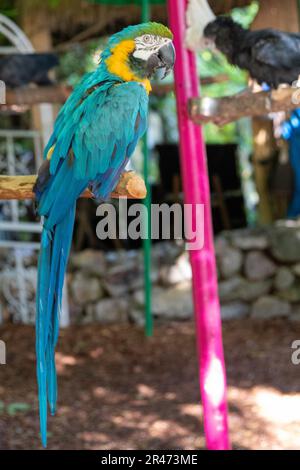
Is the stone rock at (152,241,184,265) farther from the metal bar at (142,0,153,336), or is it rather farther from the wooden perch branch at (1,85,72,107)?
the wooden perch branch at (1,85,72,107)

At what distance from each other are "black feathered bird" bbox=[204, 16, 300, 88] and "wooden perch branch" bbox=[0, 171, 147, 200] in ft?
2.22

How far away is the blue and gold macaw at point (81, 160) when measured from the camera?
3.79 ft

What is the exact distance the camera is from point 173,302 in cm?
371

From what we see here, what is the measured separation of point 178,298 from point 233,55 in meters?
2.02

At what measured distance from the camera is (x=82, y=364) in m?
3.16

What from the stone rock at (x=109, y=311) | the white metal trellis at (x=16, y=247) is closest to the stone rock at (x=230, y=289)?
the stone rock at (x=109, y=311)

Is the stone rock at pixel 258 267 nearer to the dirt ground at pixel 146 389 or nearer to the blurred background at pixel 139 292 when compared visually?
the blurred background at pixel 139 292

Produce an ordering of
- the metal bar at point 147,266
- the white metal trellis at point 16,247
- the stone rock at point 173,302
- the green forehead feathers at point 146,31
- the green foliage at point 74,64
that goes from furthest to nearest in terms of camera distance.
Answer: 1. the green foliage at point 74,64
2. the stone rock at point 173,302
3. the white metal trellis at point 16,247
4. the metal bar at point 147,266
5. the green forehead feathers at point 146,31

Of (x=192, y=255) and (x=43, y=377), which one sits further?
(x=192, y=255)

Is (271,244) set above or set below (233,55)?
above

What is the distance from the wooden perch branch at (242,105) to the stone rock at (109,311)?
218cm

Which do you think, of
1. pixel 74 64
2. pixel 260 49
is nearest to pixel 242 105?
pixel 260 49

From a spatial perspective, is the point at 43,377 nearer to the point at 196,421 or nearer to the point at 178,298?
the point at 196,421
